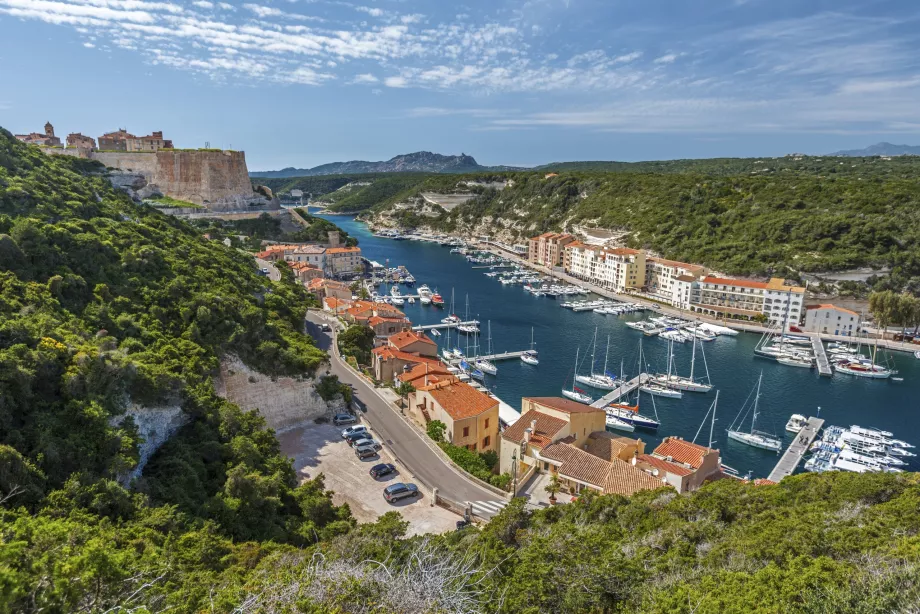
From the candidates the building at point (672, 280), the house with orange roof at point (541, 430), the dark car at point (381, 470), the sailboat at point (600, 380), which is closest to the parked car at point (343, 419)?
the dark car at point (381, 470)

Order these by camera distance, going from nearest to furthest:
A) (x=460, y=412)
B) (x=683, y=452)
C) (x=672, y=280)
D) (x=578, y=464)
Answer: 1. (x=578, y=464)
2. (x=683, y=452)
3. (x=460, y=412)
4. (x=672, y=280)

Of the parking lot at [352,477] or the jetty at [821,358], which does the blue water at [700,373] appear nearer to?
the jetty at [821,358]

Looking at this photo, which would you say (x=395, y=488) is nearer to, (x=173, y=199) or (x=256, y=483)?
(x=256, y=483)

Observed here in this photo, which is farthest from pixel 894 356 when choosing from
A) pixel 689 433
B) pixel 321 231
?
pixel 321 231

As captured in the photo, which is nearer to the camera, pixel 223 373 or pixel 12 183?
pixel 223 373

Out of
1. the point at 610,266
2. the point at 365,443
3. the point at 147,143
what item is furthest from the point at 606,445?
the point at 147,143

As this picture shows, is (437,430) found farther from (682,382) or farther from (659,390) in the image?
(682,382)
